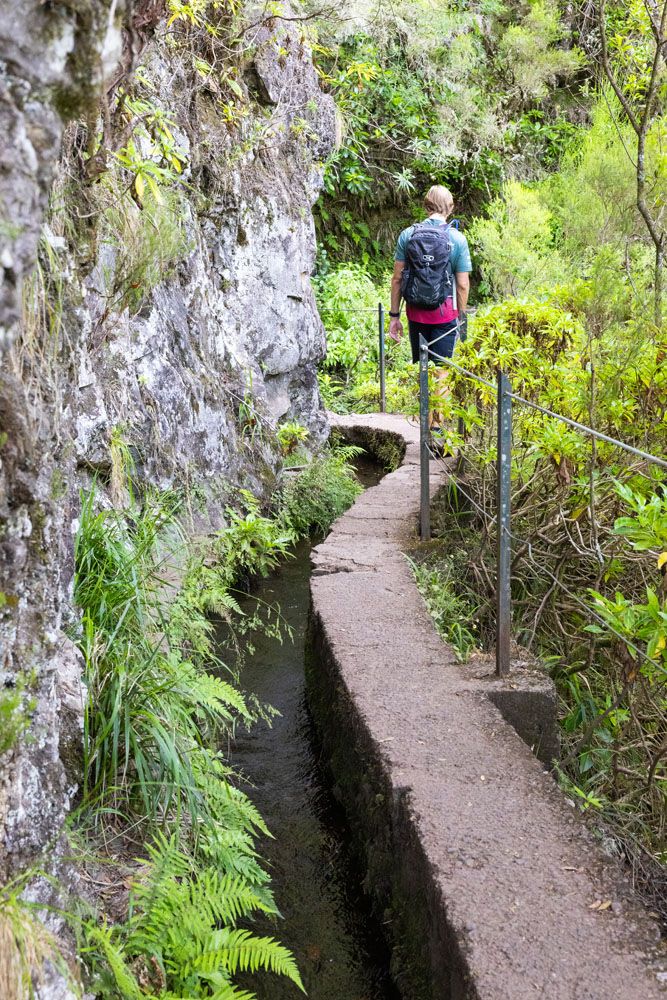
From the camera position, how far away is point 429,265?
19.3 feet

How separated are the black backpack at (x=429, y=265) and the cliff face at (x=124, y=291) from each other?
1.45 m

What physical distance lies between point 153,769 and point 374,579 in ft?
6.57

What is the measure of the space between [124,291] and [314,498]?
133 inches

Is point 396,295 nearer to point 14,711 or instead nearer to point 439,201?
point 439,201

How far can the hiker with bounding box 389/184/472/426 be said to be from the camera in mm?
5891

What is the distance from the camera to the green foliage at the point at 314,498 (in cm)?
671

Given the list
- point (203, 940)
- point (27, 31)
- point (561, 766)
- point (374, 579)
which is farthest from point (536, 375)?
point (27, 31)

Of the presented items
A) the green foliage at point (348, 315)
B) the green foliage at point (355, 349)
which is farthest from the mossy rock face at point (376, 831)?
the green foliage at point (348, 315)

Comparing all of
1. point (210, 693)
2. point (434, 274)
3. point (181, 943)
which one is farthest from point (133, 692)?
point (434, 274)

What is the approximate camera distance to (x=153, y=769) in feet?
9.03

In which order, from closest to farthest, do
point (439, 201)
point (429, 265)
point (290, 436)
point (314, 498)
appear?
point (429, 265) < point (439, 201) < point (314, 498) < point (290, 436)

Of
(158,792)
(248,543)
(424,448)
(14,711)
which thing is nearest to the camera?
(14,711)

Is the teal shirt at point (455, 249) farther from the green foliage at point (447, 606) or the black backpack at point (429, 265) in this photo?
the green foliage at point (447, 606)

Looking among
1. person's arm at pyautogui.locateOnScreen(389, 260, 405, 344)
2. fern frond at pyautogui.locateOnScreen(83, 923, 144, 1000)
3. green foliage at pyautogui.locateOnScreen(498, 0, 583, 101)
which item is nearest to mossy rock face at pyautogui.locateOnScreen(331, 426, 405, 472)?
person's arm at pyautogui.locateOnScreen(389, 260, 405, 344)
